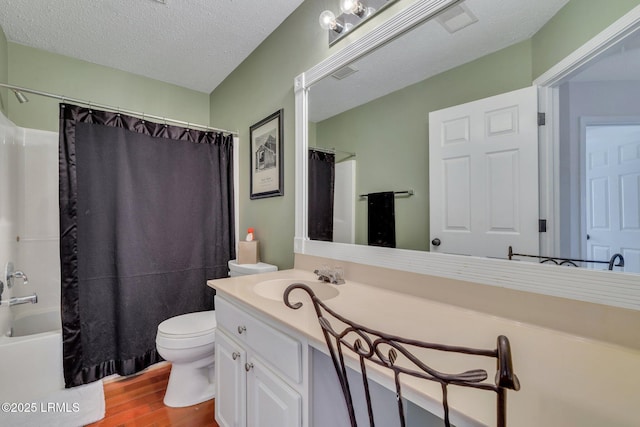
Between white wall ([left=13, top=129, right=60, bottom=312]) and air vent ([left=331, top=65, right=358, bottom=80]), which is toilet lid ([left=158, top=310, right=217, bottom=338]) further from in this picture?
air vent ([left=331, top=65, right=358, bottom=80])

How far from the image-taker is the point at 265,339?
93 centimetres

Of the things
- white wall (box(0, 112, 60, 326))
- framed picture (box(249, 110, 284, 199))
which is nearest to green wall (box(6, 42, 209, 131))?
Result: white wall (box(0, 112, 60, 326))

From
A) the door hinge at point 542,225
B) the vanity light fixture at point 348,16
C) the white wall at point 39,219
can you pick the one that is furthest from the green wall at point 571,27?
the white wall at point 39,219

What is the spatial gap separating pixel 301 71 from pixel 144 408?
7.34 ft

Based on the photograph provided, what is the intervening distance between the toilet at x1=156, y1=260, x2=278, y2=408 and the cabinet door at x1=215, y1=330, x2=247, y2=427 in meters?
0.32

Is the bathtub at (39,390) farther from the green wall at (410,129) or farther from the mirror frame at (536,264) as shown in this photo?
the green wall at (410,129)

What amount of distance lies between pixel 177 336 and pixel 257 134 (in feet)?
4.67

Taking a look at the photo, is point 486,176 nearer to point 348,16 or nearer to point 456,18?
point 456,18

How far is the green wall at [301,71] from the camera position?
74 centimetres

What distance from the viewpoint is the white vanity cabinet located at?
0.82 meters

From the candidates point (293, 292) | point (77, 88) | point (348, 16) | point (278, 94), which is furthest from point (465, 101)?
point (77, 88)

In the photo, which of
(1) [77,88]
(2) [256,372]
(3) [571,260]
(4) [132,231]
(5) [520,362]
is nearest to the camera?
(5) [520,362]

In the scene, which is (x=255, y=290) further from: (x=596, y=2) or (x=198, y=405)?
(x=596, y=2)

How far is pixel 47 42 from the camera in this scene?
1895mm
